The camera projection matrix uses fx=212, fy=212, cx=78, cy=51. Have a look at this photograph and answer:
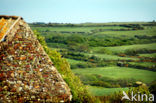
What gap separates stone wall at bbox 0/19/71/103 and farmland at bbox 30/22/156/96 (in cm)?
3276

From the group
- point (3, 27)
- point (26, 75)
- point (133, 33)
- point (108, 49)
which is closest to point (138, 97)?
point (26, 75)

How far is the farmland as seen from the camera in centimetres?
4908

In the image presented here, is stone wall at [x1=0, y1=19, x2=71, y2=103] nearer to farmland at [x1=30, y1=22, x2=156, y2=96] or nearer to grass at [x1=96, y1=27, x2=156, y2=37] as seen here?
farmland at [x1=30, y1=22, x2=156, y2=96]

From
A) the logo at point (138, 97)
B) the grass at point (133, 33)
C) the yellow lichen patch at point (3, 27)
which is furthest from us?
the grass at point (133, 33)

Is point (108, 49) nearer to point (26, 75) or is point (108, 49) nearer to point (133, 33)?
point (133, 33)

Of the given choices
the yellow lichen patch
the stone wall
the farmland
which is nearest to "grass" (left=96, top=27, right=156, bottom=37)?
the farmland

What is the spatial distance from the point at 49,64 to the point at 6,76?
148 cm

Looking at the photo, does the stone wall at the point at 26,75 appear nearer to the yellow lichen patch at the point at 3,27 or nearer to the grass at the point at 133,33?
the yellow lichen patch at the point at 3,27

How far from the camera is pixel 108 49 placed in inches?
3081

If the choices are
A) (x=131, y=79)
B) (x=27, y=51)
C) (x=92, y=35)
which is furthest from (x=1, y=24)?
(x=92, y=35)

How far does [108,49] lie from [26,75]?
238ft

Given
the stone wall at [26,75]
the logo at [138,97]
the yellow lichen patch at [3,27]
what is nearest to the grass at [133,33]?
the logo at [138,97]

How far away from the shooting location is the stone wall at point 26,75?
6852 millimetres

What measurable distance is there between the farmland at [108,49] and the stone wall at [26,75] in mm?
32760
